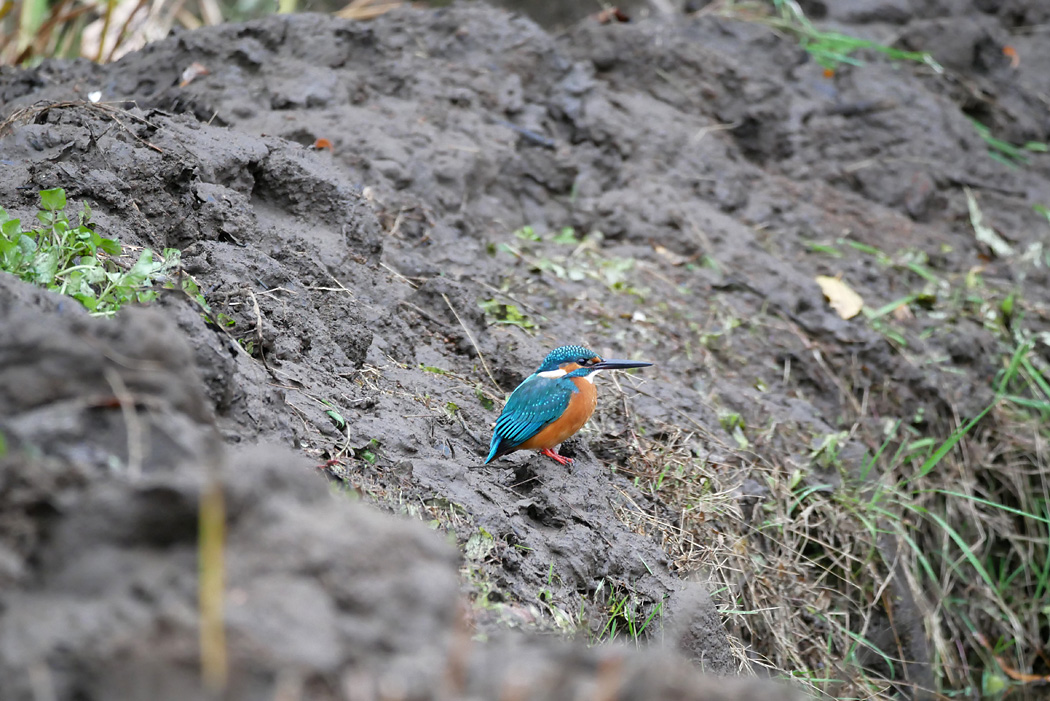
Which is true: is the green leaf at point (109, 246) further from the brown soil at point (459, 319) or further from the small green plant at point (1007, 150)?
the small green plant at point (1007, 150)

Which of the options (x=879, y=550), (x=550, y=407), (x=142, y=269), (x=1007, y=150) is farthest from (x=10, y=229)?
(x=1007, y=150)

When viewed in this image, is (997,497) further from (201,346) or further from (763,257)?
(201,346)

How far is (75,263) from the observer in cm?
263

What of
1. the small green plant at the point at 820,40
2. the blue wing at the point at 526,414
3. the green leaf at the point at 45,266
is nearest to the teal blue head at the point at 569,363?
the blue wing at the point at 526,414

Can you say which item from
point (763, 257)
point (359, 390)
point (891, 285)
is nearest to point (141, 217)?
point (359, 390)

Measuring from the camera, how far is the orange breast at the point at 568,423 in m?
3.17

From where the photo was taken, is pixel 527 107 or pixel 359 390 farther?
pixel 527 107

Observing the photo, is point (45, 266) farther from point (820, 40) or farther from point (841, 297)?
point (820, 40)

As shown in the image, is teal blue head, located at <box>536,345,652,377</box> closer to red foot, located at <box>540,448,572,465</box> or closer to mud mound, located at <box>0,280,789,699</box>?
red foot, located at <box>540,448,572,465</box>

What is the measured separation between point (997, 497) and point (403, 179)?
3.47m

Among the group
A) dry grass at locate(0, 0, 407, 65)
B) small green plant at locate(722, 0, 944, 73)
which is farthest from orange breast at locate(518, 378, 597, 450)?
small green plant at locate(722, 0, 944, 73)

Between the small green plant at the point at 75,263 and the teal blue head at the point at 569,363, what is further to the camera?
the teal blue head at the point at 569,363

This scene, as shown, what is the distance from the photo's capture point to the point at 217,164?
3508 millimetres

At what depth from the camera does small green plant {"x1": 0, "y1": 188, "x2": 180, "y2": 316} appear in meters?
2.43
